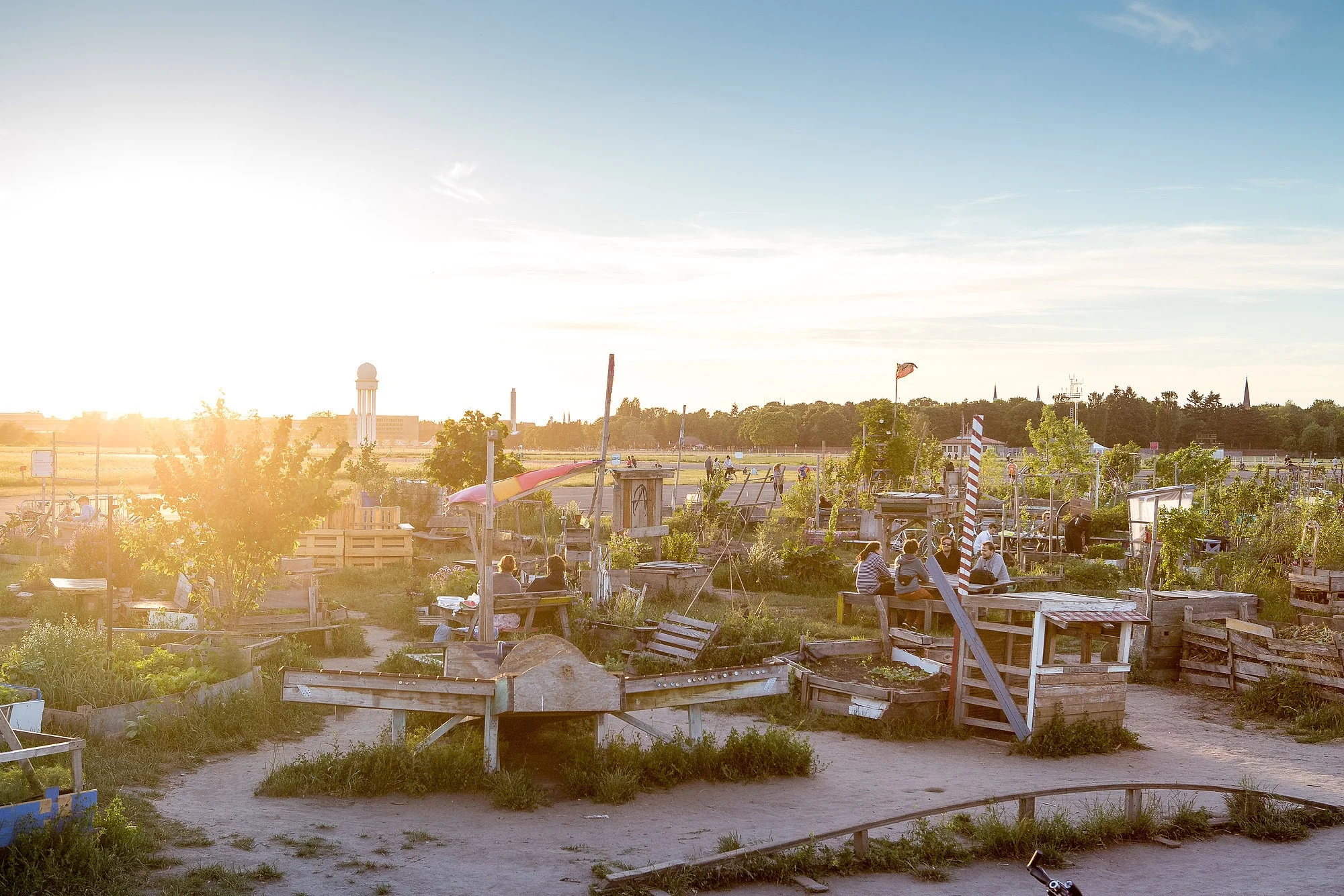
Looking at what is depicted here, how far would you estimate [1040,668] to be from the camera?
37.8 feet

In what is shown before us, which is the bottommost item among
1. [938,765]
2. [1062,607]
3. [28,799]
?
[938,765]

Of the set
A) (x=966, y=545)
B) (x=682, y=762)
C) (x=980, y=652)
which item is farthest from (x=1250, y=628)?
(x=682, y=762)

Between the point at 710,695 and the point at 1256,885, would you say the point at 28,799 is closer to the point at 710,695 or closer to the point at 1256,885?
the point at 710,695

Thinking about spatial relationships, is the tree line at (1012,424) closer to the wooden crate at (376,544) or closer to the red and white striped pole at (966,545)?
the wooden crate at (376,544)

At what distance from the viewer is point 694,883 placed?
24.4 feet

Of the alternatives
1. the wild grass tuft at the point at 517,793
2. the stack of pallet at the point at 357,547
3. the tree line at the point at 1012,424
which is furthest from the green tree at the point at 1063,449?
the tree line at the point at 1012,424

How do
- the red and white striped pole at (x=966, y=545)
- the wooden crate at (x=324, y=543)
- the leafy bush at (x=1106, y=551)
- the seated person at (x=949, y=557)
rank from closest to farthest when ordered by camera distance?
the red and white striped pole at (x=966, y=545)
the seated person at (x=949, y=557)
the wooden crate at (x=324, y=543)
the leafy bush at (x=1106, y=551)

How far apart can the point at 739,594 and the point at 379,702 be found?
1172 cm

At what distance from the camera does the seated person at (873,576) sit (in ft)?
57.7

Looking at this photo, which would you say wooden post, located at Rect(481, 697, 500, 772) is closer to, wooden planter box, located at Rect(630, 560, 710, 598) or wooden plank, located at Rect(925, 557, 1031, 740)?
wooden plank, located at Rect(925, 557, 1031, 740)

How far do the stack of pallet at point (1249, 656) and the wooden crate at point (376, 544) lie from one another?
1572cm

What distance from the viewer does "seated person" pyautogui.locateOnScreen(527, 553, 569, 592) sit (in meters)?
16.1

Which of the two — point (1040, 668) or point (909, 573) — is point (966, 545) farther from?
point (909, 573)

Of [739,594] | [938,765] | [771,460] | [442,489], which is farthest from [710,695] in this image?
[771,460]
